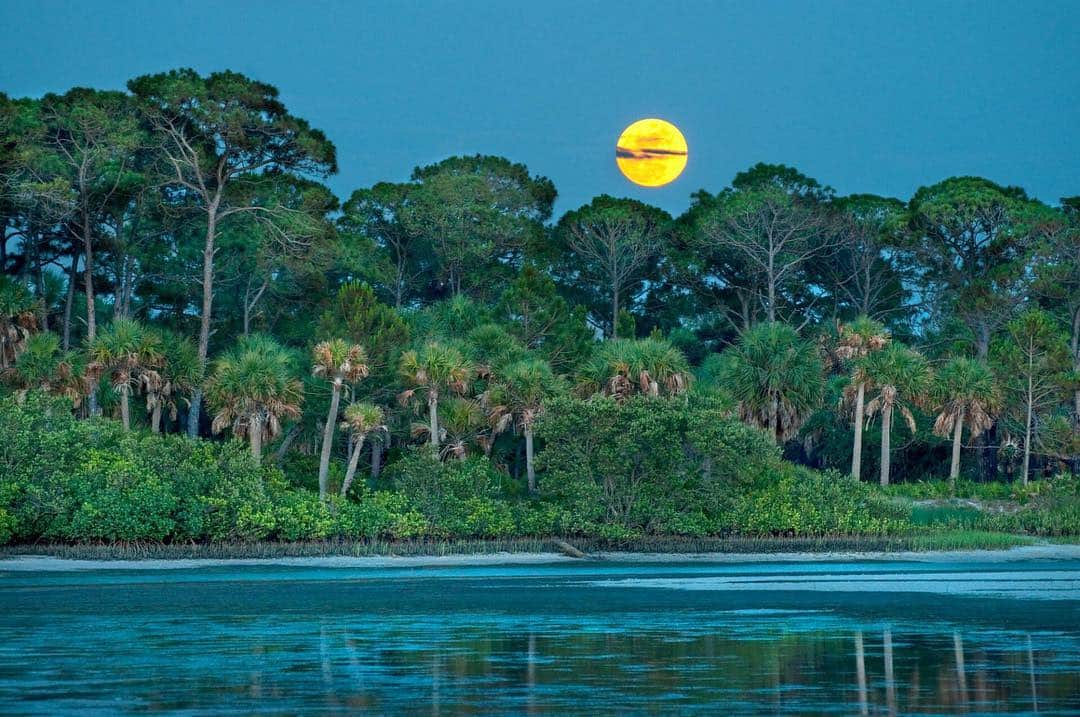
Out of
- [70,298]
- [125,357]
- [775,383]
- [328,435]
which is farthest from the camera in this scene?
[70,298]

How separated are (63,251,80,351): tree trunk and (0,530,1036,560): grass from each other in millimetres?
20289

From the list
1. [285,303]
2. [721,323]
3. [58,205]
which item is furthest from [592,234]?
[58,205]

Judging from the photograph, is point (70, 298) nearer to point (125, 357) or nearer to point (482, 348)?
point (125, 357)

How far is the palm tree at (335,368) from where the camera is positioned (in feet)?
186

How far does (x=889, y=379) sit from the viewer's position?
70000mm

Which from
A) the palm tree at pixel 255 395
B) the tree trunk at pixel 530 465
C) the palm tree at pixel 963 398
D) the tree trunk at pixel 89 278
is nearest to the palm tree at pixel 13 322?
the tree trunk at pixel 89 278

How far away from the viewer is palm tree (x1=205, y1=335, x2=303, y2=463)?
182 ft

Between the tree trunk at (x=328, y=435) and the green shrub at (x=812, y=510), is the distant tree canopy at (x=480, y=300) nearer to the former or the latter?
the tree trunk at (x=328, y=435)

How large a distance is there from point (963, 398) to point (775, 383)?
435 inches

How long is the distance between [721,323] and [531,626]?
6609cm

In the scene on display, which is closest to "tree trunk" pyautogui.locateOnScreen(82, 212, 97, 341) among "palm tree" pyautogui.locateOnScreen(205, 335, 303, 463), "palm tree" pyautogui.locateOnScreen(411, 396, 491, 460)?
"palm tree" pyautogui.locateOnScreen(205, 335, 303, 463)

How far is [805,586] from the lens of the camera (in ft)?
130

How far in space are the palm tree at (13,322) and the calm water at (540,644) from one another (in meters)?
19.8

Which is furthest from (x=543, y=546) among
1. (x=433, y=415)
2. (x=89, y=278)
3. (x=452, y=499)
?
(x=89, y=278)
